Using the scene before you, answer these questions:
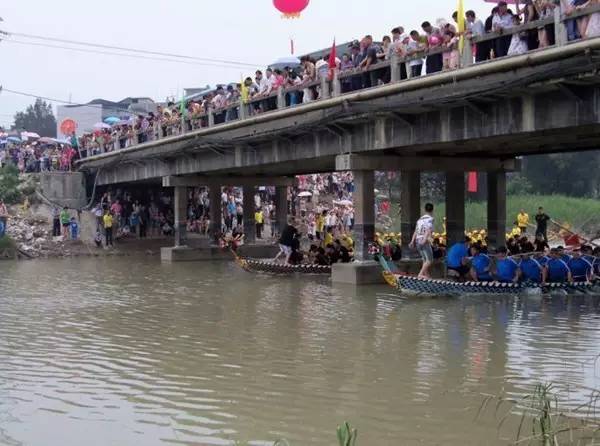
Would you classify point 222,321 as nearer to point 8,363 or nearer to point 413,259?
point 8,363

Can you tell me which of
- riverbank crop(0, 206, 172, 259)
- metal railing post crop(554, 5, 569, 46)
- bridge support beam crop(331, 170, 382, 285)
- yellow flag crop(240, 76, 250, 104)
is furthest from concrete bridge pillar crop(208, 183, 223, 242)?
metal railing post crop(554, 5, 569, 46)

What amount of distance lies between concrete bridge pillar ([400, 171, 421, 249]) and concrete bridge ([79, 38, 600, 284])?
0.04m

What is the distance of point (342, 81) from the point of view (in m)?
21.8

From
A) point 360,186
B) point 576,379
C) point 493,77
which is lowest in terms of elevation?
point 576,379

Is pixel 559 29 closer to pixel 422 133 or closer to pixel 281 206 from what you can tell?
pixel 422 133

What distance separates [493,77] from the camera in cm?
1686

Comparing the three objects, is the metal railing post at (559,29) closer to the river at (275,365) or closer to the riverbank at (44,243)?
the river at (275,365)

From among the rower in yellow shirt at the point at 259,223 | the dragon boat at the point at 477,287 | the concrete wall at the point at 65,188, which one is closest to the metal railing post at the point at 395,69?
the dragon boat at the point at 477,287

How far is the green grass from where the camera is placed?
4744 cm

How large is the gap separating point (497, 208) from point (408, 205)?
3.88 metres

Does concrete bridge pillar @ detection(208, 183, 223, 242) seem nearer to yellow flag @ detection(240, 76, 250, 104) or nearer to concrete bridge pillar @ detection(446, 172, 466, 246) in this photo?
yellow flag @ detection(240, 76, 250, 104)

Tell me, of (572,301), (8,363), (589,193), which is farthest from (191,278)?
(589,193)

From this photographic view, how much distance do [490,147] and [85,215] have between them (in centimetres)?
2464

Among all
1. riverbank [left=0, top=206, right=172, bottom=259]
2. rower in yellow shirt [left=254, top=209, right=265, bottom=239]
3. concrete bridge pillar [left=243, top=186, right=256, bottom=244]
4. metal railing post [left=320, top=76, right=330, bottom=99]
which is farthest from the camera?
rower in yellow shirt [left=254, top=209, right=265, bottom=239]
